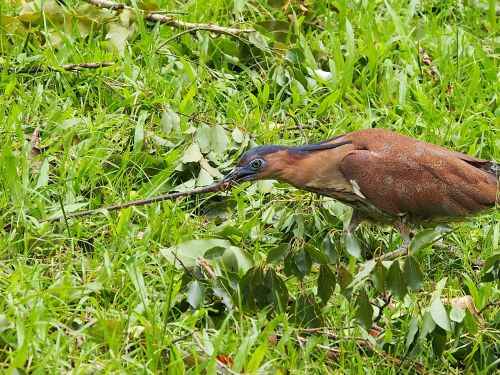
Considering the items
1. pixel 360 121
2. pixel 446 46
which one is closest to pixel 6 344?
pixel 360 121

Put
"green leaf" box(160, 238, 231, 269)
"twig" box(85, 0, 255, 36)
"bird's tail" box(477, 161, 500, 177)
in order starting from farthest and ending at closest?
"twig" box(85, 0, 255, 36), "bird's tail" box(477, 161, 500, 177), "green leaf" box(160, 238, 231, 269)

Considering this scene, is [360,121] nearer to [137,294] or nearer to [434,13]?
[434,13]

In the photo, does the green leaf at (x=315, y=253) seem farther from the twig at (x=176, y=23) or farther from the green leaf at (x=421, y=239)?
the twig at (x=176, y=23)

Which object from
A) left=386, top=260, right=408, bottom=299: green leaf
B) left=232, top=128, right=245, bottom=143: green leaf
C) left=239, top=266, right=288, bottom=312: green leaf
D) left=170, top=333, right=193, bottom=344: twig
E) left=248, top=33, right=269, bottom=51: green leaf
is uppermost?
left=386, top=260, right=408, bottom=299: green leaf

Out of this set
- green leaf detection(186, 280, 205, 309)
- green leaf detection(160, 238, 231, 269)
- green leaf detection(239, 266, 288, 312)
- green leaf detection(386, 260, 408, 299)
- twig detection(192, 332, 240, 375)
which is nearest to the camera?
twig detection(192, 332, 240, 375)

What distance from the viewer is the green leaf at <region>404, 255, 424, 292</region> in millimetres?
4859

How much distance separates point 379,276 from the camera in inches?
192

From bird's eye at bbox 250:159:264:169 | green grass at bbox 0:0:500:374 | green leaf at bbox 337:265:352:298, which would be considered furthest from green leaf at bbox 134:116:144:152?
green leaf at bbox 337:265:352:298

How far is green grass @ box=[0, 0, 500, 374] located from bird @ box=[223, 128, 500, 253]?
202mm

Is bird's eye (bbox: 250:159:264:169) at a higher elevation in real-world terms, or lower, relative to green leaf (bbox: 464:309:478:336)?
lower

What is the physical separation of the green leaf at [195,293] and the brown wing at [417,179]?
62.8 inches

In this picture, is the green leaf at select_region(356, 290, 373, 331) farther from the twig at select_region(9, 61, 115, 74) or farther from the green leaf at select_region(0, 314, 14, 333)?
the twig at select_region(9, 61, 115, 74)

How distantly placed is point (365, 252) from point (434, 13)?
3146 millimetres

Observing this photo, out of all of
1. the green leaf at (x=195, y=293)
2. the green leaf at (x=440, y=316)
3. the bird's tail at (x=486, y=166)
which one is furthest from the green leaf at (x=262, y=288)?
the bird's tail at (x=486, y=166)
